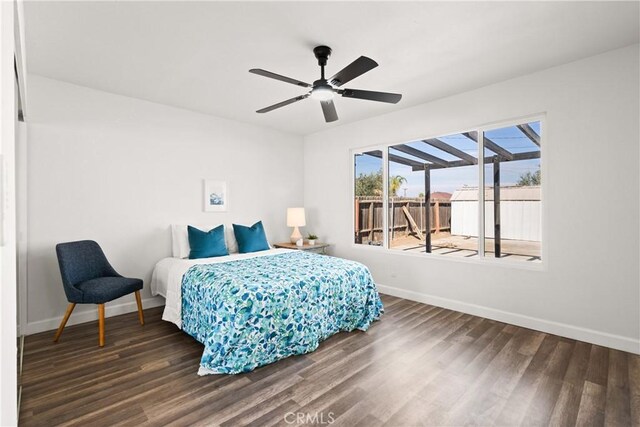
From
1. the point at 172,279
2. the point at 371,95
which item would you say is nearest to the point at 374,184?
the point at 371,95

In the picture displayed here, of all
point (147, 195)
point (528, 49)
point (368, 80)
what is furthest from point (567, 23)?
point (147, 195)

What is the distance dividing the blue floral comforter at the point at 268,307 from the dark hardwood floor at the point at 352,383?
0.42 ft

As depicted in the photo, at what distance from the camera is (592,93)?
293 cm

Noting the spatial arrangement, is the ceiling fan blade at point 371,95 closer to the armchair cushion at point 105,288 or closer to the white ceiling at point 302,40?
the white ceiling at point 302,40

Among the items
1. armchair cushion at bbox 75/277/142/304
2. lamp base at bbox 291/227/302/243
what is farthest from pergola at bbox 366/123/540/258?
armchair cushion at bbox 75/277/142/304

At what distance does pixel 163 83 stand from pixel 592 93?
13.9ft

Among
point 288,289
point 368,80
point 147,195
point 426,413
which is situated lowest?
point 426,413

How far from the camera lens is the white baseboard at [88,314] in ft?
10.6

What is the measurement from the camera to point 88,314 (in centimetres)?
355

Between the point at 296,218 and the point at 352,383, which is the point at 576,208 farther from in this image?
the point at 296,218

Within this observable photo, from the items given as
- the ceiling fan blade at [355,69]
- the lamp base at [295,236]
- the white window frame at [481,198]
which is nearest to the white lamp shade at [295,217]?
the lamp base at [295,236]

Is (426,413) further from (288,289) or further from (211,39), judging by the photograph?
(211,39)

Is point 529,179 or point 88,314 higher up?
point 529,179
